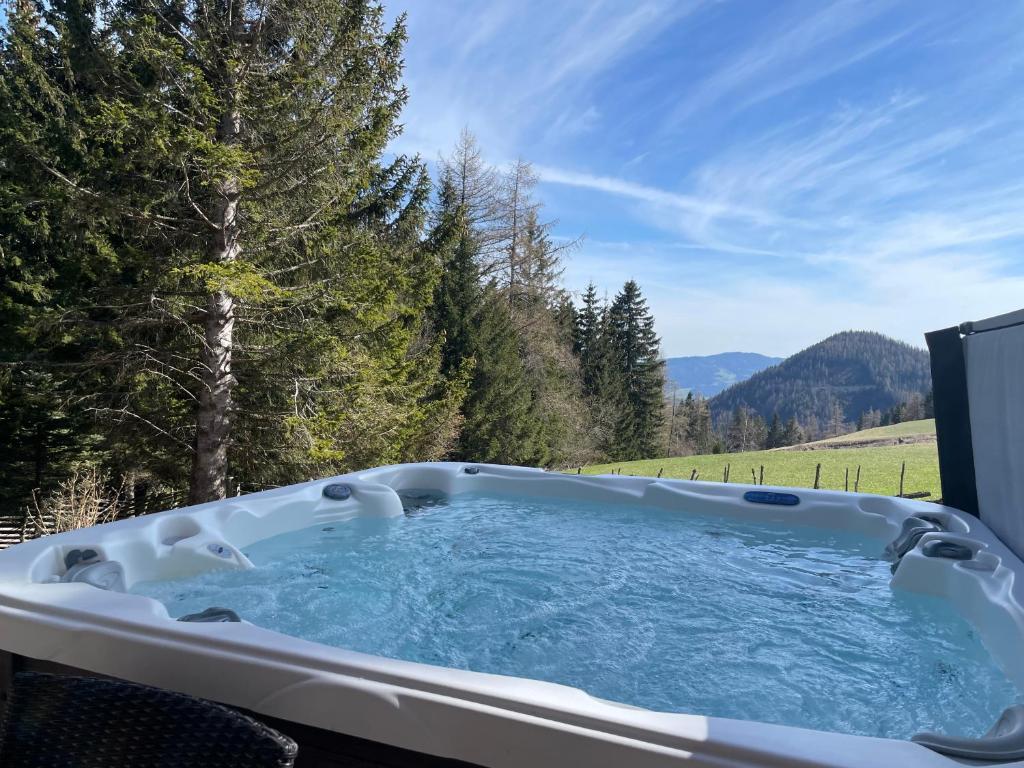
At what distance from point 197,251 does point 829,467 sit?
37.2ft

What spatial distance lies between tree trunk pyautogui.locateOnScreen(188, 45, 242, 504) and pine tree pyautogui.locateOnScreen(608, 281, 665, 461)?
629 inches

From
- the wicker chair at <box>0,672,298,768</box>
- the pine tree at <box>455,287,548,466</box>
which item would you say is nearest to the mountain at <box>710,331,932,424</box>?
the pine tree at <box>455,287,548,466</box>

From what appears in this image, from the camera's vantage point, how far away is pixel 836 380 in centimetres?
6431

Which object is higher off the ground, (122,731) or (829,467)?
(122,731)

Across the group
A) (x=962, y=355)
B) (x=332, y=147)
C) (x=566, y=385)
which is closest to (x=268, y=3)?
(x=332, y=147)

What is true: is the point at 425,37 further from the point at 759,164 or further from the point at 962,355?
the point at 759,164

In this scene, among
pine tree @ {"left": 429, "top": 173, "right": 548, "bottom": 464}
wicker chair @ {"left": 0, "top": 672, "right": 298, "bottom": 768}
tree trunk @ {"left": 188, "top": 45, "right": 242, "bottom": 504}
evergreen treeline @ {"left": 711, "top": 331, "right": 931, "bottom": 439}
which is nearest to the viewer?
wicker chair @ {"left": 0, "top": 672, "right": 298, "bottom": 768}

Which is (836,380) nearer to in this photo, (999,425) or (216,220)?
(216,220)

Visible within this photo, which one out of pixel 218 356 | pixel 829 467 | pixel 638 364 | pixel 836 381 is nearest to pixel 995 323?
pixel 218 356

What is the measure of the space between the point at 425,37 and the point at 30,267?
523 cm

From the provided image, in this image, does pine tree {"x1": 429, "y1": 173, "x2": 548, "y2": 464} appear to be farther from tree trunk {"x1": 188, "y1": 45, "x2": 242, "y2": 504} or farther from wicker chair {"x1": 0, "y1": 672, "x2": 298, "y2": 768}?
wicker chair {"x1": 0, "y1": 672, "x2": 298, "y2": 768}

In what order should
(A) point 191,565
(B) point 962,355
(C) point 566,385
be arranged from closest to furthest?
(A) point 191,565, (B) point 962,355, (C) point 566,385

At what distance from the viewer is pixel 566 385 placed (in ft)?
55.7

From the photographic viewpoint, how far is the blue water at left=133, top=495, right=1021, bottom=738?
5.57 ft
